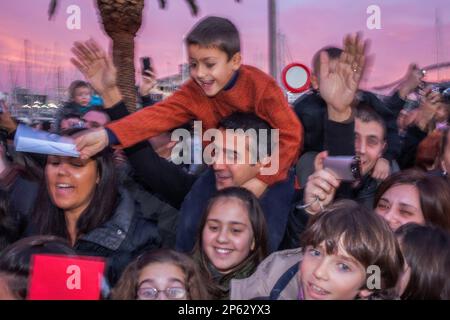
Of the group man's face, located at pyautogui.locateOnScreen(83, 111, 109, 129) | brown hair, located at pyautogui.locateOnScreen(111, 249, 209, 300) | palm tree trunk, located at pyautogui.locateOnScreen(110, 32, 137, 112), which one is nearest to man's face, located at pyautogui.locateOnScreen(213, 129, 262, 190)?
brown hair, located at pyautogui.locateOnScreen(111, 249, 209, 300)

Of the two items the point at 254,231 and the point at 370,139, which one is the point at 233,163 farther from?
the point at 370,139

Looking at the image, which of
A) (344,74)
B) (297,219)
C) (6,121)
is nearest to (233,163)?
(297,219)

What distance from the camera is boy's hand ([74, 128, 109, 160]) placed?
7.63ft

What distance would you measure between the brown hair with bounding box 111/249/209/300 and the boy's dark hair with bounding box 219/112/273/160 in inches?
29.0

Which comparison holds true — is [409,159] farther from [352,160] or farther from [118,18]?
[118,18]

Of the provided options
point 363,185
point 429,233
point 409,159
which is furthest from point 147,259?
point 409,159

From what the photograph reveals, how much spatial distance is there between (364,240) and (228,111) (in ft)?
3.41

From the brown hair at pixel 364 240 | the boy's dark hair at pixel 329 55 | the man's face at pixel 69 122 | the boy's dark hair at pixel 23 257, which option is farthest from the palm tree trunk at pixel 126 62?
the brown hair at pixel 364 240

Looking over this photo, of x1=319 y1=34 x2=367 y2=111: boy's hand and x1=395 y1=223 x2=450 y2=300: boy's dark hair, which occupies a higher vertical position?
x1=319 y1=34 x2=367 y2=111: boy's hand

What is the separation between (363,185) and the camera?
9.48ft

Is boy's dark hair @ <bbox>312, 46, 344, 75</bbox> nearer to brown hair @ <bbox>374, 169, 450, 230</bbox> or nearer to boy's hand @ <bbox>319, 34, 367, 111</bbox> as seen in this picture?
boy's hand @ <bbox>319, 34, 367, 111</bbox>

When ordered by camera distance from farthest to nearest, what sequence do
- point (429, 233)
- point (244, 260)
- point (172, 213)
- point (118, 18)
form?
point (118, 18), point (172, 213), point (244, 260), point (429, 233)
